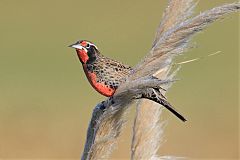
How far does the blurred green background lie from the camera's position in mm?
11938

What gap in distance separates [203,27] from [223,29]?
2019cm

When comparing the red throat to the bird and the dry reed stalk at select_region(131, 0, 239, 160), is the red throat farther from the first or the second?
the dry reed stalk at select_region(131, 0, 239, 160)

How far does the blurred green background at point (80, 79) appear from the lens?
11938 millimetres

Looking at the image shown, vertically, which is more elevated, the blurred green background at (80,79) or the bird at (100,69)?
the bird at (100,69)

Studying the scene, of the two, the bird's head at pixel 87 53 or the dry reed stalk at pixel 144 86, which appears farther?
the bird's head at pixel 87 53

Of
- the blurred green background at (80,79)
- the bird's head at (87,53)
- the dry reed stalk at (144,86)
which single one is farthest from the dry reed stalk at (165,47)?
the bird's head at (87,53)

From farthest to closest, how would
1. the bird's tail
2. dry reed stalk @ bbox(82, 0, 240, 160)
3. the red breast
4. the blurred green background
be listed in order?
the blurred green background, the red breast, the bird's tail, dry reed stalk @ bbox(82, 0, 240, 160)

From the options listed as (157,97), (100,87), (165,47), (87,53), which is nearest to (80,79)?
(87,53)

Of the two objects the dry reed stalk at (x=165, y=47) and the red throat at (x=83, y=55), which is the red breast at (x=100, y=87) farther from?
the dry reed stalk at (x=165, y=47)

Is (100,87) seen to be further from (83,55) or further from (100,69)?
(83,55)

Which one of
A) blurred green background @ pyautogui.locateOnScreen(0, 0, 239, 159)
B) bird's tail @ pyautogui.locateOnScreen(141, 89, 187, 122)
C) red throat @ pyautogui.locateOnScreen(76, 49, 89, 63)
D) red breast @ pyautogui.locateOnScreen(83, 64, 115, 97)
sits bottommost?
blurred green background @ pyautogui.locateOnScreen(0, 0, 239, 159)

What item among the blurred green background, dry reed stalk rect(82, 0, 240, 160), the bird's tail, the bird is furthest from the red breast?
dry reed stalk rect(82, 0, 240, 160)

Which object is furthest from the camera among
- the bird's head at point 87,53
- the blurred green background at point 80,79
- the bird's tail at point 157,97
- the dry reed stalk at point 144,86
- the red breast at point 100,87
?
the blurred green background at point 80,79

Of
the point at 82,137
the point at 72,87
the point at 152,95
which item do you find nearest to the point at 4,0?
the point at 72,87
